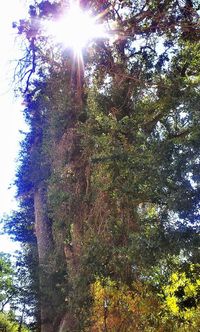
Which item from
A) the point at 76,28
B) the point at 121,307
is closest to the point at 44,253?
the point at 121,307

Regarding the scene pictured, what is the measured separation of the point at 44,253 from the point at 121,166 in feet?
21.5

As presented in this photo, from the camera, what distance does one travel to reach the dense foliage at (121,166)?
272 inches

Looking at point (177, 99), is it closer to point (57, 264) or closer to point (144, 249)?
point (144, 249)

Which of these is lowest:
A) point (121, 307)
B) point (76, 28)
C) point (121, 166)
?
point (121, 307)

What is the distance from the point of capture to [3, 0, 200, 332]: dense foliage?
692 cm

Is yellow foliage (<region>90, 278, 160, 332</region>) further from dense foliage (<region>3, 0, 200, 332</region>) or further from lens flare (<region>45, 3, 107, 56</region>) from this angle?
lens flare (<region>45, 3, 107, 56</region>)

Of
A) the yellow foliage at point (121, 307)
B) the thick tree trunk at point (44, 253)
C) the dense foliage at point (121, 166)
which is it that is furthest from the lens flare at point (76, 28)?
the yellow foliage at point (121, 307)

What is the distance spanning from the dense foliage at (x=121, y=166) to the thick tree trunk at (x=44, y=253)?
57 mm

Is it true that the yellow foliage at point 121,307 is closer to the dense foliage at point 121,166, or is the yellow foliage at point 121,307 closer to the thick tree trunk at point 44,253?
the dense foliage at point 121,166

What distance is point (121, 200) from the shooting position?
27.4 feet

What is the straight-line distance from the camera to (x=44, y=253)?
13.0 metres

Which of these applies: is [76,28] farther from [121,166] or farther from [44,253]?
[44,253]

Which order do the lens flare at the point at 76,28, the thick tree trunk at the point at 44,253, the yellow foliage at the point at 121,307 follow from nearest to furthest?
the yellow foliage at the point at 121,307, the lens flare at the point at 76,28, the thick tree trunk at the point at 44,253

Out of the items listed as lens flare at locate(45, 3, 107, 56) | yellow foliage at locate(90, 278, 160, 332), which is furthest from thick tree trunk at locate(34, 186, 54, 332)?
lens flare at locate(45, 3, 107, 56)
